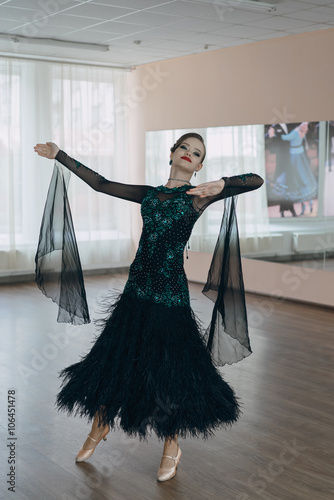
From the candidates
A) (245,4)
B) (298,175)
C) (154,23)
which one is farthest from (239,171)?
(245,4)

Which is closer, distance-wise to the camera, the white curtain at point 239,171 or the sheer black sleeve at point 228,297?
the sheer black sleeve at point 228,297

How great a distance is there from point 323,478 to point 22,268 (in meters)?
5.59

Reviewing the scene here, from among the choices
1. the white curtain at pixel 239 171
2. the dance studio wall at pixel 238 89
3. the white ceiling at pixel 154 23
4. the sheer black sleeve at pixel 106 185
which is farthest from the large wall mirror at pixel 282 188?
the sheer black sleeve at pixel 106 185

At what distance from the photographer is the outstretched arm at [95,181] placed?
3148 millimetres

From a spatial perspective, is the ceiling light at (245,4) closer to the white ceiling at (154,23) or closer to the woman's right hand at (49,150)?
the white ceiling at (154,23)

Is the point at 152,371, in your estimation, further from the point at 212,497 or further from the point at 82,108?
the point at 82,108

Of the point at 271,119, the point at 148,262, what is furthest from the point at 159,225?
the point at 271,119

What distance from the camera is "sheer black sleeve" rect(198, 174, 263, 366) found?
306cm

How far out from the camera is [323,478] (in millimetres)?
2955

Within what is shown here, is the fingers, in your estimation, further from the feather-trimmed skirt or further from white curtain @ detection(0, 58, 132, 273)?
white curtain @ detection(0, 58, 132, 273)

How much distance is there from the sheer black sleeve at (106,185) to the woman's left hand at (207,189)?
0.35m

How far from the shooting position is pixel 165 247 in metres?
2.96

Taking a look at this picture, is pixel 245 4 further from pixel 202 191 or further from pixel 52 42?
pixel 202 191

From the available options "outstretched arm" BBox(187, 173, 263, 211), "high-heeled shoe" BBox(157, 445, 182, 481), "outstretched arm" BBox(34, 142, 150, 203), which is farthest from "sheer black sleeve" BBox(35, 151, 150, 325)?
"high-heeled shoe" BBox(157, 445, 182, 481)
